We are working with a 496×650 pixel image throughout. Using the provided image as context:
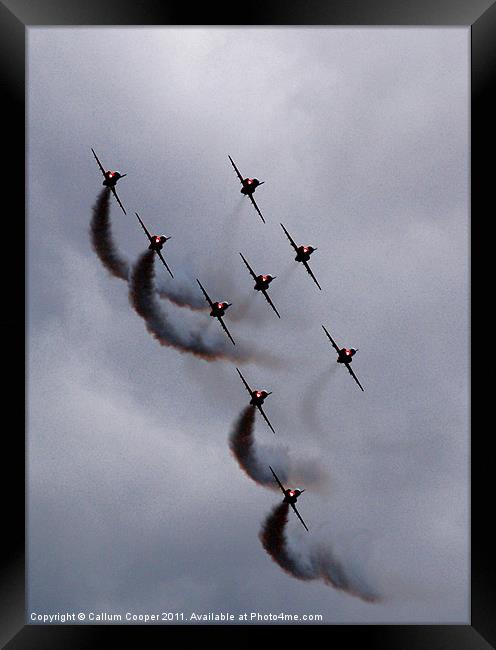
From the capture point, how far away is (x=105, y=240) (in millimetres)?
99875

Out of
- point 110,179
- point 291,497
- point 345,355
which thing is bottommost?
point 291,497

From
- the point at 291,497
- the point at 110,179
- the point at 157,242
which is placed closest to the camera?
the point at 291,497

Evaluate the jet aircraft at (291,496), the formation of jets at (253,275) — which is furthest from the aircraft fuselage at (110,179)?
the jet aircraft at (291,496)

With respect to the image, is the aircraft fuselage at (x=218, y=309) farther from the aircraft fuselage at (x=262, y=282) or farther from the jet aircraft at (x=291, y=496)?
the jet aircraft at (x=291, y=496)

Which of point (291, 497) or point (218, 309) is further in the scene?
point (218, 309)

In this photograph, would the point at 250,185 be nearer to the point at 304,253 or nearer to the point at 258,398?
the point at 304,253

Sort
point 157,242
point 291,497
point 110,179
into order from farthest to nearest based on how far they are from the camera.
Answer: point 157,242 → point 110,179 → point 291,497

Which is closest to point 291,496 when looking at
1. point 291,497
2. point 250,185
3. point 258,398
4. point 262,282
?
point 291,497

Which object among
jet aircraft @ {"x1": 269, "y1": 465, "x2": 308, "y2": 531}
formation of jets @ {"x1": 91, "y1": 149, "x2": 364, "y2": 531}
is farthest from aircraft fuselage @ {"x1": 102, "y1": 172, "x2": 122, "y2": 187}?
jet aircraft @ {"x1": 269, "y1": 465, "x2": 308, "y2": 531}

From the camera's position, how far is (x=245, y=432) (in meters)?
98.7

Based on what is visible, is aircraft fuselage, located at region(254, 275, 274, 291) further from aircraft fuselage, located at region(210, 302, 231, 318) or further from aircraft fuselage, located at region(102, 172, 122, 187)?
aircraft fuselage, located at region(102, 172, 122, 187)

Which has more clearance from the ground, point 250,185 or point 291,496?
point 250,185
